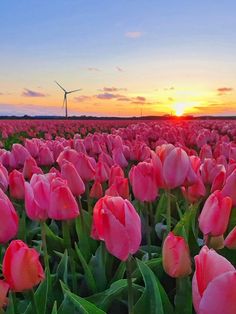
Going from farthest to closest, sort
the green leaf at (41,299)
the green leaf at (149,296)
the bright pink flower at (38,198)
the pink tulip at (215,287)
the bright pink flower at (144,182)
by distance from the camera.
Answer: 1. the bright pink flower at (144,182)
2. the bright pink flower at (38,198)
3. the green leaf at (41,299)
4. the green leaf at (149,296)
5. the pink tulip at (215,287)

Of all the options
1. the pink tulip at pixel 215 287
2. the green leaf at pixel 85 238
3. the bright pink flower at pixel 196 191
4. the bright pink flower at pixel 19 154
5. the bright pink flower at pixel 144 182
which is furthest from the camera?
the bright pink flower at pixel 19 154

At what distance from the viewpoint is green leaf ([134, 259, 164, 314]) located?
1266 millimetres

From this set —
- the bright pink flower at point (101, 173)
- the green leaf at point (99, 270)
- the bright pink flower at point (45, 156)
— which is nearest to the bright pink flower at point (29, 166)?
the bright pink flower at point (101, 173)

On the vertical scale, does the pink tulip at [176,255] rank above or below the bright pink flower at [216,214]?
below

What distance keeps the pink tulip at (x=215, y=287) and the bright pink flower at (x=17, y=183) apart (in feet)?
4.30

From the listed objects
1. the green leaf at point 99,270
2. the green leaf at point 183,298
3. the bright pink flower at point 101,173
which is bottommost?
the green leaf at point 99,270

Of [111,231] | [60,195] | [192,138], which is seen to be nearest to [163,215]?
[60,195]

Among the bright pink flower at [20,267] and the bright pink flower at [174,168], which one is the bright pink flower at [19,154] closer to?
the bright pink flower at [174,168]

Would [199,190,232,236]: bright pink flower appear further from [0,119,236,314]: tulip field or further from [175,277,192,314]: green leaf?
[175,277,192,314]: green leaf

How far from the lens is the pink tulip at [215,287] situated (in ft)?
2.45

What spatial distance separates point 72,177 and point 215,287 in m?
1.13

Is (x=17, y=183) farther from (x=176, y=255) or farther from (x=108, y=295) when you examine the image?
(x=176, y=255)

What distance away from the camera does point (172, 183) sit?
180 cm

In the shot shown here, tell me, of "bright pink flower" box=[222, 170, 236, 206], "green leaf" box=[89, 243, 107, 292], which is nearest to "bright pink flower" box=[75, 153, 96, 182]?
"green leaf" box=[89, 243, 107, 292]
